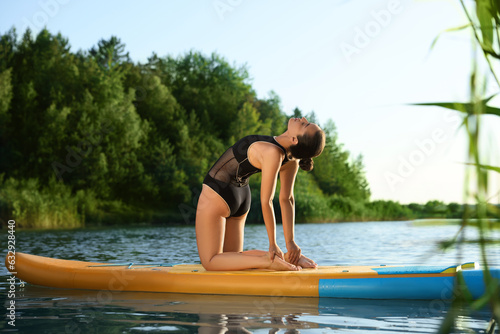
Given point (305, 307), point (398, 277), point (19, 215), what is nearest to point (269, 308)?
point (305, 307)

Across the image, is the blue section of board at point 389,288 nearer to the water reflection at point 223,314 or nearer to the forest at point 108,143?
the water reflection at point 223,314

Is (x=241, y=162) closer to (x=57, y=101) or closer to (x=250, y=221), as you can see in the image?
(x=250, y=221)

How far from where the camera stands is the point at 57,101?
3156 centimetres

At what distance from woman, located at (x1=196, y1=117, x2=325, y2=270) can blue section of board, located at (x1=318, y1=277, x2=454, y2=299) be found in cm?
36

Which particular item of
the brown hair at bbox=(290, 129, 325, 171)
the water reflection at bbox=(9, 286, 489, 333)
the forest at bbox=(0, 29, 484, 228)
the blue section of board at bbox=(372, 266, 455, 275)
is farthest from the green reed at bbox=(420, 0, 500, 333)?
the forest at bbox=(0, 29, 484, 228)

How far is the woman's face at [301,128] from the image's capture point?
421cm

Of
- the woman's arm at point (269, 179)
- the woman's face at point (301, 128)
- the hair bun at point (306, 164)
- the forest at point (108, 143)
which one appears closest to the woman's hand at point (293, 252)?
the woman's arm at point (269, 179)

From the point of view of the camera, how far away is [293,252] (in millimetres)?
4598

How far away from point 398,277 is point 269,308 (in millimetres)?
1060

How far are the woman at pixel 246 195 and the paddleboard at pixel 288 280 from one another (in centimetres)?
12

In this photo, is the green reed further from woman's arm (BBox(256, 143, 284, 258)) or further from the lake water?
woman's arm (BBox(256, 143, 284, 258))

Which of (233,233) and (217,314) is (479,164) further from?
(233,233)

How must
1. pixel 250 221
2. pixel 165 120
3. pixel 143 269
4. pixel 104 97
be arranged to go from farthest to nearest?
1. pixel 165 120
2. pixel 104 97
3. pixel 250 221
4. pixel 143 269

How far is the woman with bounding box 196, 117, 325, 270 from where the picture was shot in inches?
169
